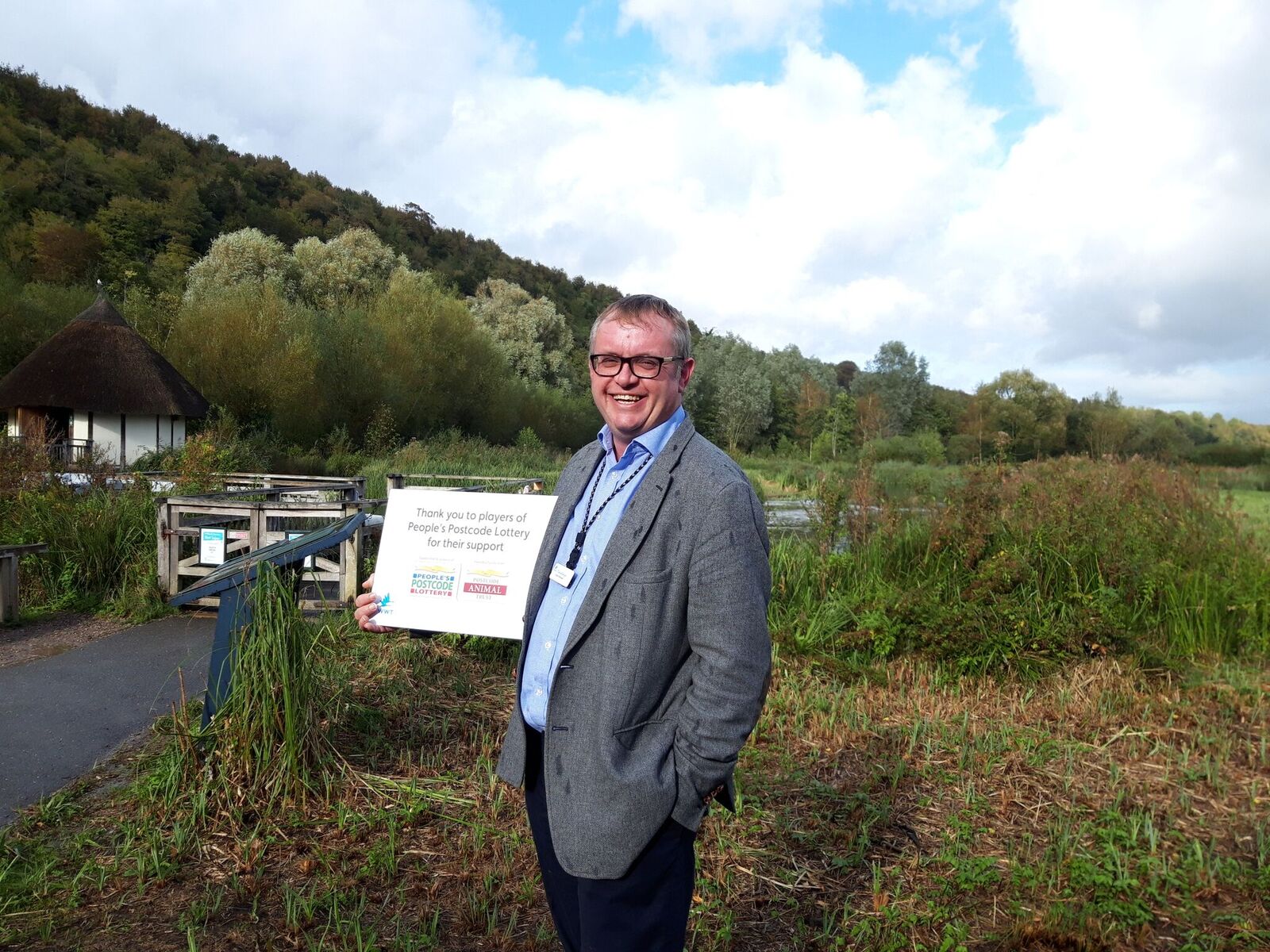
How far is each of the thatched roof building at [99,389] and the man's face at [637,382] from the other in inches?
949

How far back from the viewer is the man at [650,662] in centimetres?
179

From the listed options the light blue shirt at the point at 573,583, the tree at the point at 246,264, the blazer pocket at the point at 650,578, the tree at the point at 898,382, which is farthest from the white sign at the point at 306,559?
the tree at the point at 898,382

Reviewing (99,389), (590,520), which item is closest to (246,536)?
(590,520)

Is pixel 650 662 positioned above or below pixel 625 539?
below

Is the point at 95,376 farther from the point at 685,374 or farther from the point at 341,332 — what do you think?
the point at 685,374

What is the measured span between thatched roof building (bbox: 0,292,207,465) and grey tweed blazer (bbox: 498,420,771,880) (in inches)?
954

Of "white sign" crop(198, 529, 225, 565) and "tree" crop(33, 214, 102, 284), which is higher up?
"tree" crop(33, 214, 102, 284)

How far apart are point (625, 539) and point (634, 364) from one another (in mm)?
413

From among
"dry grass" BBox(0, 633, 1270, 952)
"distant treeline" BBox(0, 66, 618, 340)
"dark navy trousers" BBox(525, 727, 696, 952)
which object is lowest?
"dry grass" BBox(0, 633, 1270, 952)

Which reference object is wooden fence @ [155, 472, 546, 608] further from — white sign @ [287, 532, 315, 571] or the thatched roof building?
the thatched roof building

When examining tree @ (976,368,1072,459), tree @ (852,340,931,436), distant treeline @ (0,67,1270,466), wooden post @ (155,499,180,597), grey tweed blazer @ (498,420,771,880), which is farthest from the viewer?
tree @ (852,340,931,436)

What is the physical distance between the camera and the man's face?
202 cm

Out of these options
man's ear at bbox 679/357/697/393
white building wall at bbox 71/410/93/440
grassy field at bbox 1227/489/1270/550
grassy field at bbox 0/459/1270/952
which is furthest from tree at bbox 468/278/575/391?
man's ear at bbox 679/357/697/393

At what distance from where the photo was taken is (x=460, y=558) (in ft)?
12.1
